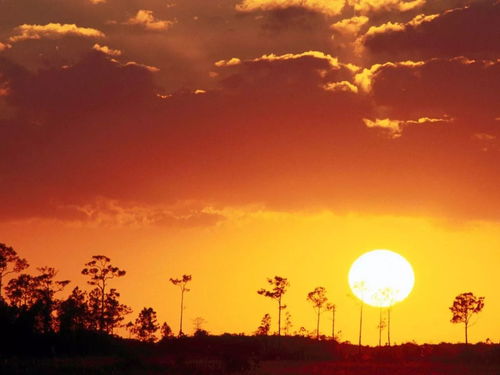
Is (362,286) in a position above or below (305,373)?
above

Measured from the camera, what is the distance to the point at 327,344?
147500mm

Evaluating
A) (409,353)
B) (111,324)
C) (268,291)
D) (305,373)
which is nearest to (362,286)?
(268,291)

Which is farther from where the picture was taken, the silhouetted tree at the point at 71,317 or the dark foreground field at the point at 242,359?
the silhouetted tree at the point at 71,317

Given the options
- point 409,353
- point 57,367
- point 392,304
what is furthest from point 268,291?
point 57,367

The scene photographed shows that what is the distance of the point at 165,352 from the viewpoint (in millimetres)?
113688

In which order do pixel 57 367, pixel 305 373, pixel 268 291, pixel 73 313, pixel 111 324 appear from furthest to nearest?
1. pixel 268 291
2. pixel 111 324
3. pixel 73 313
4. pixel 305 373
5. pixel 57 367

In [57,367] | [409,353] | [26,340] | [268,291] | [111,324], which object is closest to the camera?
[57,367]

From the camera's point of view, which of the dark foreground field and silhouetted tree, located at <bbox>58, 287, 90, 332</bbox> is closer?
the dark foreground field

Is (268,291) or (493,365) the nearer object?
(493,365)

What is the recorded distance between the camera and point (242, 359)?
312ft

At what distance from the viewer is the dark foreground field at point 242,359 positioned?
8281 centimetres

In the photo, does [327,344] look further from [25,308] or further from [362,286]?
[25,308]

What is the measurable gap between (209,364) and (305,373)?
1175cm

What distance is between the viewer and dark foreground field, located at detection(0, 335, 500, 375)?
8281 cm
